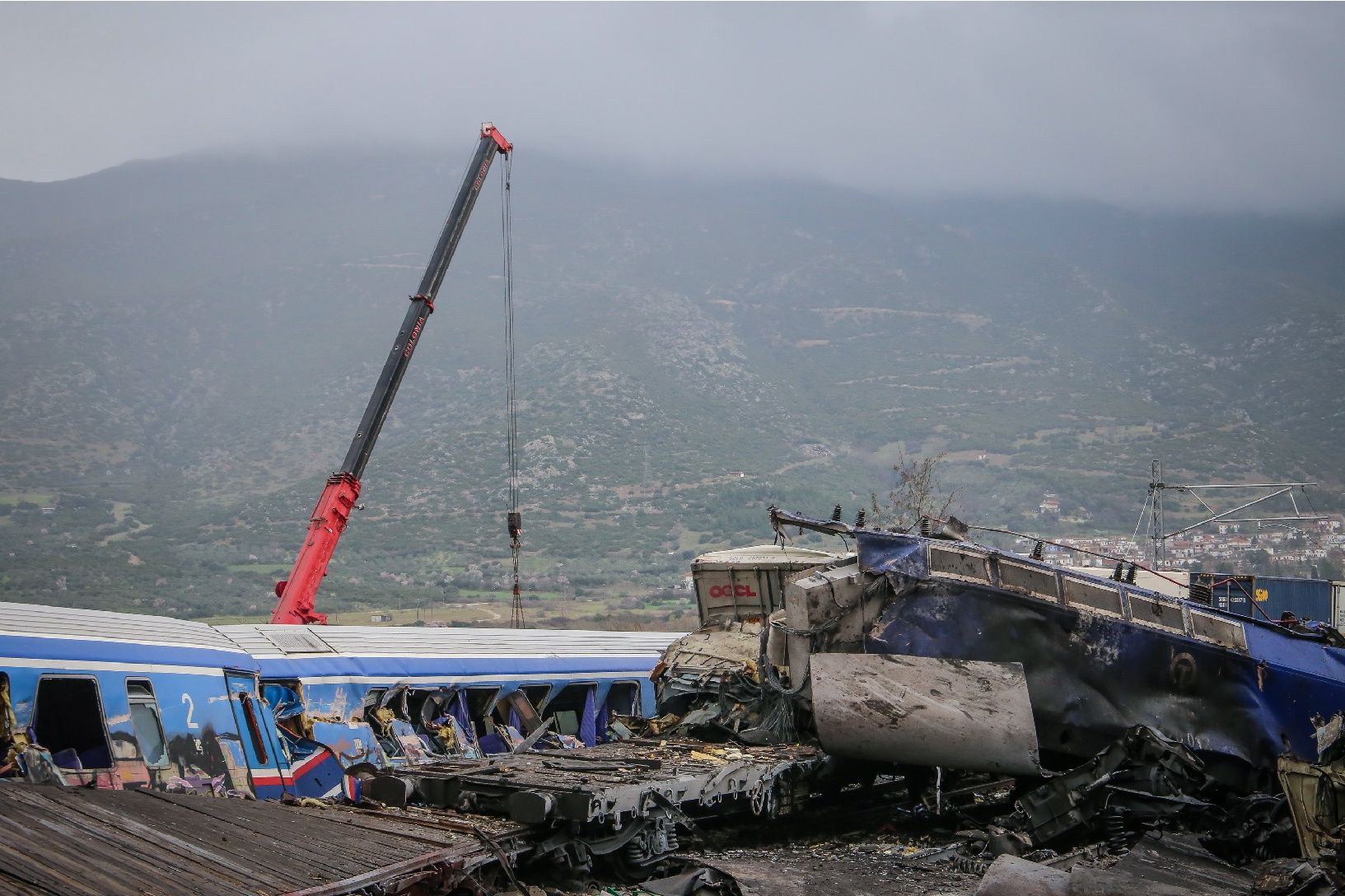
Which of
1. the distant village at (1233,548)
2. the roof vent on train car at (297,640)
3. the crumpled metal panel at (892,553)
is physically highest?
the crumpled metal panel at (892,553)

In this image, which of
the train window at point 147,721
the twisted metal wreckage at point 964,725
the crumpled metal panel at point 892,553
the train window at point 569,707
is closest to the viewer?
the twisted metal wreckage at point 964,725

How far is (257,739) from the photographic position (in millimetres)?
13938

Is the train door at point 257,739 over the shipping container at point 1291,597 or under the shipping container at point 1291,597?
over

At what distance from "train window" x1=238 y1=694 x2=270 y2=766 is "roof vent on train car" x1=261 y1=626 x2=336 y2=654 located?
145cm

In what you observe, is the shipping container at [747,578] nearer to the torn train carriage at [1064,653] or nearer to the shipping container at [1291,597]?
the torn train carriage at [1064,653]

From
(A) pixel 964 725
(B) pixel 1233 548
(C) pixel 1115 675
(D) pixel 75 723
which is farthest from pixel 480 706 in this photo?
(B) pixel 1233 548

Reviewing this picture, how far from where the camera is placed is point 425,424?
79.0 m

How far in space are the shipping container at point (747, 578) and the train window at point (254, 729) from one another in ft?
25.9

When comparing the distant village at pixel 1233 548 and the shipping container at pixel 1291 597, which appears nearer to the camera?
the shipping container at pixel 1291 597

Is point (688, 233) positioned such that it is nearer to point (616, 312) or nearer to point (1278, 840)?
point (616, 312)

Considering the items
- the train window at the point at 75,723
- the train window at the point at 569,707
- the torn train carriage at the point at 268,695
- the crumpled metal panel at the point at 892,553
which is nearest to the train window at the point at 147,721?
the torn train carriage at the point at 268,695

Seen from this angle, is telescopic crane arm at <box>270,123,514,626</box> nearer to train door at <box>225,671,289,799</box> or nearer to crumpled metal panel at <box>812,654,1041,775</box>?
train door at <box>225,671,289,799</box>

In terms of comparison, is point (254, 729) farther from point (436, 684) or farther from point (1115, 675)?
point (1115, 675)

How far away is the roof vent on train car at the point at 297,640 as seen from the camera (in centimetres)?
1572
